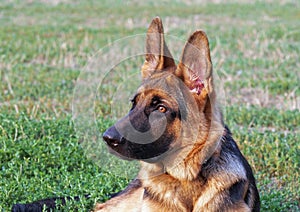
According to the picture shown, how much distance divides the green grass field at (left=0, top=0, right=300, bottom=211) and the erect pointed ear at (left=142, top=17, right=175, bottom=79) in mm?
1387

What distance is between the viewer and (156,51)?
452 centimetres

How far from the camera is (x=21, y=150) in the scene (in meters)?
6.20

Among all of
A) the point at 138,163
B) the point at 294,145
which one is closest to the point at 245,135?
the point at 294,145

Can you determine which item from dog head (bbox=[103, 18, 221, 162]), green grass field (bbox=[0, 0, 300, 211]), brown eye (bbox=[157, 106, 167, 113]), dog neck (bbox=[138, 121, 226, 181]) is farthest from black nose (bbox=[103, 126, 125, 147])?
green grass field (bbox=[0, 0, 300, 211])

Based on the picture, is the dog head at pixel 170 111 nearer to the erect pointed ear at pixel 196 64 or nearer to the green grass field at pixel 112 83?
the erect pointed ear at pixel 196 64

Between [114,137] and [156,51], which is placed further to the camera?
[156,51]

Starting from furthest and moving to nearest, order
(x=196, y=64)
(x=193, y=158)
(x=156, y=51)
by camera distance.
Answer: (x=156, y=51)
(x=193, y=158)
(x=196, y=64)

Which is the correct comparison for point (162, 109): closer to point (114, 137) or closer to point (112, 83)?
point (114, 137)

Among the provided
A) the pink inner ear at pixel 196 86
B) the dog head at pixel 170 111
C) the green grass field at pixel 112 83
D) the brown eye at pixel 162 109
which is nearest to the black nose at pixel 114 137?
the dog head at pixel 170 111

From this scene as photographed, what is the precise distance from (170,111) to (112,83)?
5264 millimetres

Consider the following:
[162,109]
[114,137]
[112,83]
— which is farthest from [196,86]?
[112,83]

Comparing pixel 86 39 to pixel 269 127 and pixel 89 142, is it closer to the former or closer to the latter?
pixel 269 127

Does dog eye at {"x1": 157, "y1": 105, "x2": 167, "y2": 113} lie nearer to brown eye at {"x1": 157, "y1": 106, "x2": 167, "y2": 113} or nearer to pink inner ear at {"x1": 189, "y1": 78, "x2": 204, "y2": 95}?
brown eye at {"x1": 157, "y1": 106, "x2": 167, "y2": 113}

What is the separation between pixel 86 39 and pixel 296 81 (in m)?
4.66
